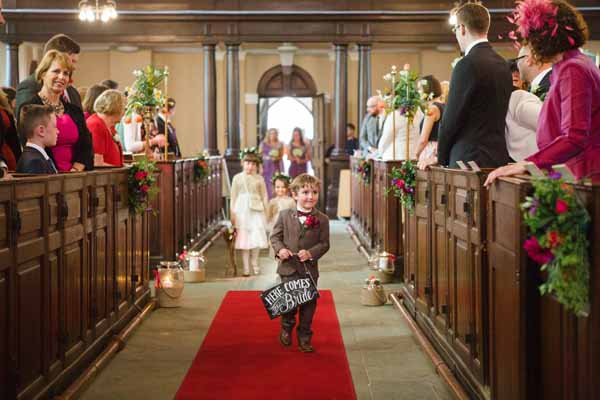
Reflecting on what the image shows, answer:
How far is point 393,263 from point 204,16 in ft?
28.7

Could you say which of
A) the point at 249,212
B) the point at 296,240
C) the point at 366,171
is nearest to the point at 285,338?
the point at 296,240

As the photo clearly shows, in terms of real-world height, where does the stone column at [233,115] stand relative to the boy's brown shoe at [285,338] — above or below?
above

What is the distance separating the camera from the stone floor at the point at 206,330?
193 inches

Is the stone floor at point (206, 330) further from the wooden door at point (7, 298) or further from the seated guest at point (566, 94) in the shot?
the seated guest at point (566, 94)

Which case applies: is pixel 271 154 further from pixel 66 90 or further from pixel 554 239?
pixel 554 239

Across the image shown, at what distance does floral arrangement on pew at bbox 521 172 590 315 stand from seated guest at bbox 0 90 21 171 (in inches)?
130

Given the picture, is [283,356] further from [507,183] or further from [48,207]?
[507,183]

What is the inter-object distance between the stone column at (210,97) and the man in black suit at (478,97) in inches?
456

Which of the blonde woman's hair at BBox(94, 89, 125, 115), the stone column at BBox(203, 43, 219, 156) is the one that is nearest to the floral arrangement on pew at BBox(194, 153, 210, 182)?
the stone column at BBox(203, 43, 219, 156)

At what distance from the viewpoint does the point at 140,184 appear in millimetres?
6789

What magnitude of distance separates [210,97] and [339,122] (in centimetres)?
255

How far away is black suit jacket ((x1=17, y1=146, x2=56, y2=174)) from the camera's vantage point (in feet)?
15.3

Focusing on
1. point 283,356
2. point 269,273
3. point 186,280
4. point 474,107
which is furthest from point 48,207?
point 269,273

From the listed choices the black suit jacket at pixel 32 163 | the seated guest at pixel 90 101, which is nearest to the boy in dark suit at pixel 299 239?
the black suit jacket at pixel 32 163
